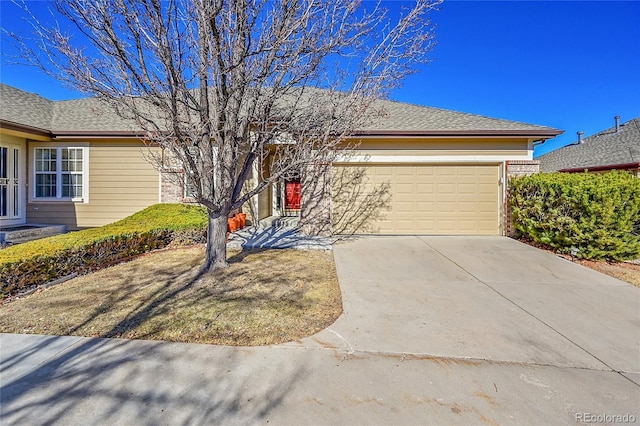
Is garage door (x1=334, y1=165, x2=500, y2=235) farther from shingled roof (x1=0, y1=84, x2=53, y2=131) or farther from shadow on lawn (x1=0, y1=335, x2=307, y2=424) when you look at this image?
shingled roof (x1=0, y1=84, x2=53, y2=131)

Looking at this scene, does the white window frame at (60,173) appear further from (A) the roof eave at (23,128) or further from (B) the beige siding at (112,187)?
(A) the roof eave at (23,128)

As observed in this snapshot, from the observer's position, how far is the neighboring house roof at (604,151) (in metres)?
11.3

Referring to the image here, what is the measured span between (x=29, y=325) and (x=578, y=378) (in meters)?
5.37

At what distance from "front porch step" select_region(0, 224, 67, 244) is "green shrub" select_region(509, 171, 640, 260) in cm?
1279

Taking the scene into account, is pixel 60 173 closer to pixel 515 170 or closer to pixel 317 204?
pixel 317 204

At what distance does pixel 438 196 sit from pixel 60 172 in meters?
11.6

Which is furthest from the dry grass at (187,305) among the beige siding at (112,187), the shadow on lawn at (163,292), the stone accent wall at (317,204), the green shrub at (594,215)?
the green shrub at (594,215)

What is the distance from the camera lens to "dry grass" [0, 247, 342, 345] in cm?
324

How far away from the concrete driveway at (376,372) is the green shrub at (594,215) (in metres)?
2.75

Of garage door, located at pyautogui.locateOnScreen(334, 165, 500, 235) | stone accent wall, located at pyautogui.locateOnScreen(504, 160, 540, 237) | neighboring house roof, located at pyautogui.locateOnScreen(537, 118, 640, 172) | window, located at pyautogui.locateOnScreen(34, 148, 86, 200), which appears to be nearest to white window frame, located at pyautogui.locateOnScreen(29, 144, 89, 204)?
window, located at pyautogui.locateOnScreen(34, 148, 86, 200)

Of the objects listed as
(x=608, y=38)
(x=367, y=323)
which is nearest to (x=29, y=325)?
(x=367, y=323)

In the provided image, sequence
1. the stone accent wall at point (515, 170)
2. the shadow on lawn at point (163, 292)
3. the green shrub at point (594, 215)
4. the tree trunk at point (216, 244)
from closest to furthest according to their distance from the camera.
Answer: the shadow on lawn at point (163, 292) → the tree trunk at point (216, 244) → the green shrub at point (594, 215) → the stone accent wall at point (515, 170)

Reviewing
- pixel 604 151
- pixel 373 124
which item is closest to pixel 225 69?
pixel 373 124

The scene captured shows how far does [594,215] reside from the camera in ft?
21.2
